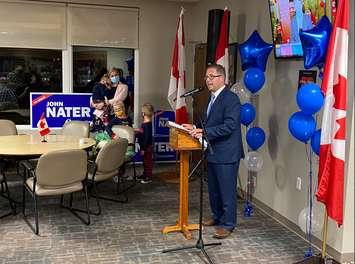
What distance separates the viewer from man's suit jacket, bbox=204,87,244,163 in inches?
144

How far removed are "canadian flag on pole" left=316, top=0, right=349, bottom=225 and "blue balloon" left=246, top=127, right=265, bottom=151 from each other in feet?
4.68

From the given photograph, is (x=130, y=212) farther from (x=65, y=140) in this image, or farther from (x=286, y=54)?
(x=286, y=54)

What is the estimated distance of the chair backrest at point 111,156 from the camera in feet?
14.3

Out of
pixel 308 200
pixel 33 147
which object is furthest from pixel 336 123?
pixel 33 147

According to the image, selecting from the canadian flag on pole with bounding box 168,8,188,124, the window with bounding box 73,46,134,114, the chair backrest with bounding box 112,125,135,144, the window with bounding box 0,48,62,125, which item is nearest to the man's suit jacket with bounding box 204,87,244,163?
the chair backrest with bounding box 112,125,135,144

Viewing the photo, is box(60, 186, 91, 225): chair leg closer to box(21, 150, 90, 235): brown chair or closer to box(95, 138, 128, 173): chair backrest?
box(21, 150, 90, 235): brown chair

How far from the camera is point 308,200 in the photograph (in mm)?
3822

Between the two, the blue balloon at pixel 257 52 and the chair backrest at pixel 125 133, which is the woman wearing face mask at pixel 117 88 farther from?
the blue balloon at pixel 257 52

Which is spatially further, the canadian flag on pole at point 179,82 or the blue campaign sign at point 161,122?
the blue campaign sign at point 161,122

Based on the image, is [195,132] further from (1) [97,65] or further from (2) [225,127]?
(1) [97,65]

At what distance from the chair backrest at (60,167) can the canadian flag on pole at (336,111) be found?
7.04 ft

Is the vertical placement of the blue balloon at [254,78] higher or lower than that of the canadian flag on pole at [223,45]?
lower

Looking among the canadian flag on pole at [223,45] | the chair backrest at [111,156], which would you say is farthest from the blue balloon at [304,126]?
the chair backrest at [111,156]

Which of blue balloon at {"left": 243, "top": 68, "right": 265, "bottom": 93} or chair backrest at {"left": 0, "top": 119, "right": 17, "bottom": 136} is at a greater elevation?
blue balloon at {"left": 243, "top": 68, "right": 265, "bottom": 93}
